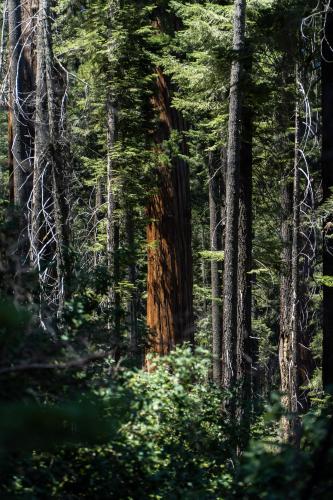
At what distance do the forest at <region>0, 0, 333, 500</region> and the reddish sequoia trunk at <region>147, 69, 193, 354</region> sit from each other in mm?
34

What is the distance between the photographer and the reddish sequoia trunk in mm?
12203

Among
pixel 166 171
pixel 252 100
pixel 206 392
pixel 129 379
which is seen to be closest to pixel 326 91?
pixel 252 100

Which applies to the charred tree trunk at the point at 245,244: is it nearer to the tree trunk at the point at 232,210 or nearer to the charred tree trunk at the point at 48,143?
the tree trunk at the point at 232,210

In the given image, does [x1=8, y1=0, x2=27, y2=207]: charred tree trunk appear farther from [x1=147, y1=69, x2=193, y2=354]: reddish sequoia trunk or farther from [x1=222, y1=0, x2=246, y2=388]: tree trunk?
[x1=222, y1=0, x2=246, y2=388]: tree trunk

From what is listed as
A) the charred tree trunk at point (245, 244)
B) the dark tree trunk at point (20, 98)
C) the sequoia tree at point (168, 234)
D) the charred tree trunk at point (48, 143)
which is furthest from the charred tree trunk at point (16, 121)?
the charred tree trunk at point (245, 244)

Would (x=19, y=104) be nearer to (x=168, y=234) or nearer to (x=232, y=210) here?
(x=168, y=234)

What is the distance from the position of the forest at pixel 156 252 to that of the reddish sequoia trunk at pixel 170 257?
0.03 m

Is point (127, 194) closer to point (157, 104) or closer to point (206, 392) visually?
point (157, 104)

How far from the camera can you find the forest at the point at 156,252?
4.25 meters

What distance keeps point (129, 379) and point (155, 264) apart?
690 centimetres

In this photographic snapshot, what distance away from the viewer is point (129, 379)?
5.65 meters

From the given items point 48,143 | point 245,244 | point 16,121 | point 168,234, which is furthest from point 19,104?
point 245,244

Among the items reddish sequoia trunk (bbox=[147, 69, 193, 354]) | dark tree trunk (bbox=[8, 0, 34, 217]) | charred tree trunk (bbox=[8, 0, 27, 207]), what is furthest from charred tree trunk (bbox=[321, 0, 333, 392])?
charred tree trunk (bbox=[8, 0, 27, 207])

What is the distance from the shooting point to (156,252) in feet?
40.9
